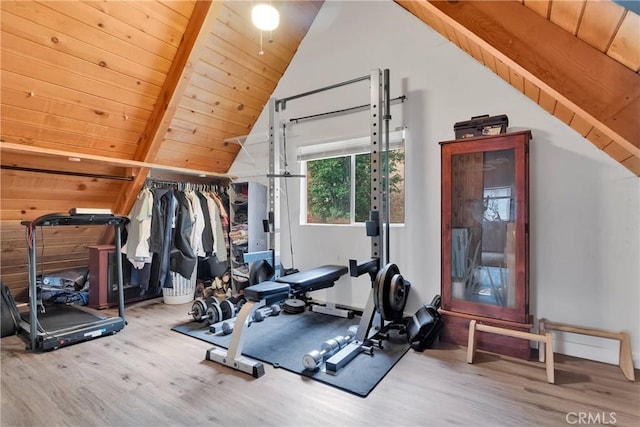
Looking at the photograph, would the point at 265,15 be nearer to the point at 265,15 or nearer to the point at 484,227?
the point at 265,15

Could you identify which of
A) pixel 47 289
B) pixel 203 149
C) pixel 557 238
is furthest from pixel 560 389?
pixel 47 289

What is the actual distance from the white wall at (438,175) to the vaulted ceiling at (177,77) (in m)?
0.17

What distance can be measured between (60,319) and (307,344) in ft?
8.17

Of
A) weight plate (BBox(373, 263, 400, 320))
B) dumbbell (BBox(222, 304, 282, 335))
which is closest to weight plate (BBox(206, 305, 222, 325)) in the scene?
dumbbell (BBox(222, 304, 282, 335))

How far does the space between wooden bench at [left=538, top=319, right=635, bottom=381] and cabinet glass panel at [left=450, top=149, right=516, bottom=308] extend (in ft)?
1.02

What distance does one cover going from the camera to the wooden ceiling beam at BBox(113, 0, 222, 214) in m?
2.76

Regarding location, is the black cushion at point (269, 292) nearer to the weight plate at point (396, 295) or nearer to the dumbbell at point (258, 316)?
the dumbbell at point (258, 316)

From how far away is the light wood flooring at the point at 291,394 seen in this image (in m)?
1.64

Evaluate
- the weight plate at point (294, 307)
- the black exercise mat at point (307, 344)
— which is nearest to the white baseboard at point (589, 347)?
the black exercise mat at point (307, 344)

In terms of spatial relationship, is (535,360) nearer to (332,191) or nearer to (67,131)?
(332,191)

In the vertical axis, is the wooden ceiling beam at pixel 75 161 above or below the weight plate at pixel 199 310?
above

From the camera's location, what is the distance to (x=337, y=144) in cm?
363

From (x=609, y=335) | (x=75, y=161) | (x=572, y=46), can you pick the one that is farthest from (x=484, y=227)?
(x=75, y=161)

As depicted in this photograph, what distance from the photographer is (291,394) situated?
6.14 feet
